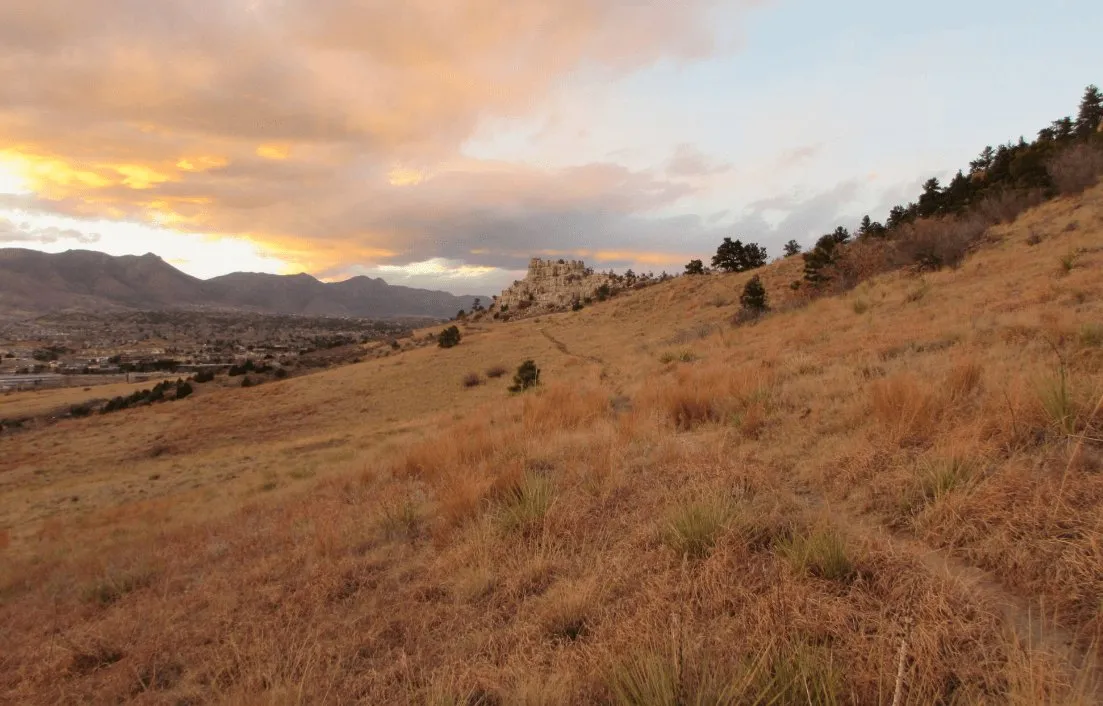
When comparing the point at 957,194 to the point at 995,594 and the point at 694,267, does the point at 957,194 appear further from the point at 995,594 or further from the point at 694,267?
the point at 995,594

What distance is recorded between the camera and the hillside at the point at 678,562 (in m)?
2.41

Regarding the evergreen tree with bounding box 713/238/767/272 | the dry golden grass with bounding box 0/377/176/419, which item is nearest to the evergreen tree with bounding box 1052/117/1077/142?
the evergreen tree with bounding box 713/238/767/272

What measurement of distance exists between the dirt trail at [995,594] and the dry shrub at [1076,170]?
1404 inches

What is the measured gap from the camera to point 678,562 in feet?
11.5

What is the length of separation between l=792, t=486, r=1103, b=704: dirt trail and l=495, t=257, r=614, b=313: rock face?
226 ft

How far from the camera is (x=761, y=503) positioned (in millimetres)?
4090

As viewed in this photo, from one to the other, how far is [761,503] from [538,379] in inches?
858

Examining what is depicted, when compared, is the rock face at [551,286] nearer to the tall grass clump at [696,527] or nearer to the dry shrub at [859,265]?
the dry shrub at [859,265]

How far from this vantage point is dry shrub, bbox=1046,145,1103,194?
87.9 ft

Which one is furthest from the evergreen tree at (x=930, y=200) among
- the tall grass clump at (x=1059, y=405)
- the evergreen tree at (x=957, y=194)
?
the tall grass clump at (x=1059, y=405)

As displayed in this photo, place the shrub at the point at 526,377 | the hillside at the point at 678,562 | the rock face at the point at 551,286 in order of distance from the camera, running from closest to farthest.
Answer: the hillside at the point at 678,562
the shrub at the point at 526,377
the rock face at the point at 551,286

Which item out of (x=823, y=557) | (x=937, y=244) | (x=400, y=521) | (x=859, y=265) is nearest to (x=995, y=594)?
(x=823, y=557)

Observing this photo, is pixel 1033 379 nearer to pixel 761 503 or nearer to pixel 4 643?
pixel 761 503

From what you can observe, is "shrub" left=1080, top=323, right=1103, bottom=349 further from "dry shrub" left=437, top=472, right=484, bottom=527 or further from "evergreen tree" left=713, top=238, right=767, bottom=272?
"evergreen tree" left=713, top=238, right=767, bottom=272
